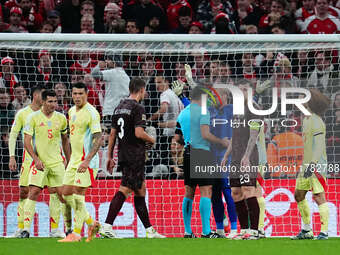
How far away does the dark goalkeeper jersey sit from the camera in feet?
31.5

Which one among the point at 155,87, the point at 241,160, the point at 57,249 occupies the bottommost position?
the point at 57,249

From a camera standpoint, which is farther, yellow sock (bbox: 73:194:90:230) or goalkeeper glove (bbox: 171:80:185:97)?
goalkeeper glove (bbox: 171:80:185:97)

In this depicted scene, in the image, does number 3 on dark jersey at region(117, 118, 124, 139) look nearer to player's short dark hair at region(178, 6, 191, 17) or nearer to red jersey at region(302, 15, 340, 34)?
player's short dark hair at region(178, 6, 191, 17)

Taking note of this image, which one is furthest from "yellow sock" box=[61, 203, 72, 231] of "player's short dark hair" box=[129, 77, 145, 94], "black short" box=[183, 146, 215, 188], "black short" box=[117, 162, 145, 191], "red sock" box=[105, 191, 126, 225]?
"player's short dark hair" box=[129, 77, 145, 94]

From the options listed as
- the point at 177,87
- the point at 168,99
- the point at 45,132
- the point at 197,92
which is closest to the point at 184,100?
the point at 177,87

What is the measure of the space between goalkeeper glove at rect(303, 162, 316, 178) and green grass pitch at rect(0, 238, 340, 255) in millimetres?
911

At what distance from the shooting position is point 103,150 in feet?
38.4

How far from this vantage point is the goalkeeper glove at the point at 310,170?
962cm

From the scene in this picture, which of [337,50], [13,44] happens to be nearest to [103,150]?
[13,44]

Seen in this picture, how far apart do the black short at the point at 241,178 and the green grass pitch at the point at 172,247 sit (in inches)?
31.0

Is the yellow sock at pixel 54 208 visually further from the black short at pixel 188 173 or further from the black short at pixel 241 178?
the black short at pixel 241 178

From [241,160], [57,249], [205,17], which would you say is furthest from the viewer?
[205,17]

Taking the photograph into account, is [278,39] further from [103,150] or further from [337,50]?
[103,150]

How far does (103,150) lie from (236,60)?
7.93 ft
